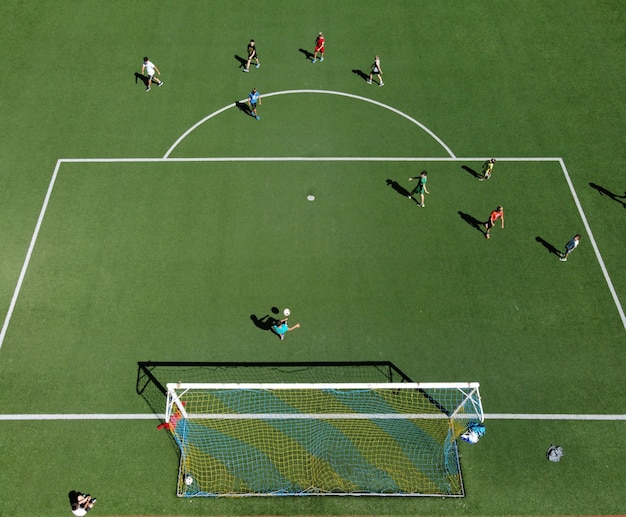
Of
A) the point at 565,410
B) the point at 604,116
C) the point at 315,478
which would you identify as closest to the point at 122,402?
the point at 315,478

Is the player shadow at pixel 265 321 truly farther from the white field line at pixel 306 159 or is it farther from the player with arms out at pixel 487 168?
the player with arms out at pixel 487 168

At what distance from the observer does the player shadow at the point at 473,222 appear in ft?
66.3

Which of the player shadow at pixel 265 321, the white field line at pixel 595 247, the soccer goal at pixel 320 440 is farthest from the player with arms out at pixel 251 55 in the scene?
the soccer goal at pixel 320 440

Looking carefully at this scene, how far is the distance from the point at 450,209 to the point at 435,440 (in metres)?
9.62

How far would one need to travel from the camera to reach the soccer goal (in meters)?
15.2

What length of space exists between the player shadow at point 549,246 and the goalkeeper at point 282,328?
421 inches

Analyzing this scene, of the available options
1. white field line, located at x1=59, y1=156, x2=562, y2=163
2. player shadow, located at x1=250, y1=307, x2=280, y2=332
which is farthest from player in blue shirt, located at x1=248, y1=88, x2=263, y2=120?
player shadow, located at x1=250, y1=307, x2=280, y2=332

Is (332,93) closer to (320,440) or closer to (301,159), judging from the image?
(301,159)

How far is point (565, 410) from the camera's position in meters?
16.5

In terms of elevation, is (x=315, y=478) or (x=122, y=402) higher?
(x=122, y=402)

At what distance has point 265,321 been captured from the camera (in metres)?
18.0

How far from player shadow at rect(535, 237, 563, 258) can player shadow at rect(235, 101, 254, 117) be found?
46.8ft

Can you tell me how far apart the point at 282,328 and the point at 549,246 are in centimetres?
1162

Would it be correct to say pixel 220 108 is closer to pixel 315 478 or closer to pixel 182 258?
pixel 182 258
